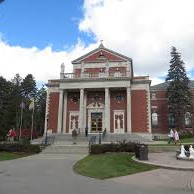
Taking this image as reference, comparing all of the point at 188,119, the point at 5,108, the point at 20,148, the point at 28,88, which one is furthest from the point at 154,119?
the point at 28,88

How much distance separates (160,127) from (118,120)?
42.2 ft

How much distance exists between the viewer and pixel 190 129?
50.0 m

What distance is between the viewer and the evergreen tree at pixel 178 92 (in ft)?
153

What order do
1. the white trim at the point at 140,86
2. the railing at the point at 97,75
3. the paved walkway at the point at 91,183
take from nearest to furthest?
the paved walkway at the point at 91,183, the railing at the point at 97,75, the white trim at the point at 140,86

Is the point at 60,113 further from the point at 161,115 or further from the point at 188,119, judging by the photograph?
the point at 188,119

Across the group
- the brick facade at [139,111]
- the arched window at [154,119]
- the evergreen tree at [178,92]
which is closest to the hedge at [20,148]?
the brick facade at [139,111]

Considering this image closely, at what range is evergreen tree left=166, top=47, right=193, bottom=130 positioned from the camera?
1833 inches

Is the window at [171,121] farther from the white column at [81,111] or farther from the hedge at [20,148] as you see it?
the hedge at [20,148]

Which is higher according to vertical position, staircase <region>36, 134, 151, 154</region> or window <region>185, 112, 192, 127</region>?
window <region>185, 112, 192, 127</region>

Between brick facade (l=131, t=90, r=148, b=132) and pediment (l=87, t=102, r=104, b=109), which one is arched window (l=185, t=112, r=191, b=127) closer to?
brick facade (l=131, t=90, r=148, b=132)

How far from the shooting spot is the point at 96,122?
42219 millimetres

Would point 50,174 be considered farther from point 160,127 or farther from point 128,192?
point 160,127

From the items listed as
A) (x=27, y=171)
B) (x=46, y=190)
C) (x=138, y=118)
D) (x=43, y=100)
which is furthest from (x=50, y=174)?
(x=43, y=100)

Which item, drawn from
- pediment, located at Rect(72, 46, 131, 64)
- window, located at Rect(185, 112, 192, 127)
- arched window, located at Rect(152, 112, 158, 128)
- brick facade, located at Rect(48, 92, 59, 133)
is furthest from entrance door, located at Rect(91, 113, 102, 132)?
window, located at Rect(185, 112, 192, 127)
